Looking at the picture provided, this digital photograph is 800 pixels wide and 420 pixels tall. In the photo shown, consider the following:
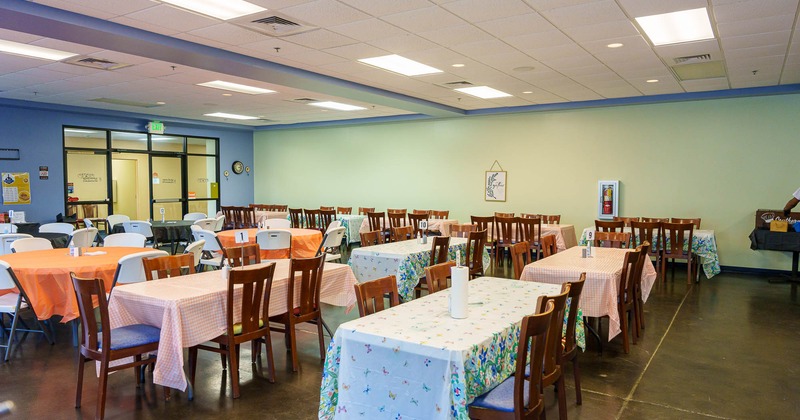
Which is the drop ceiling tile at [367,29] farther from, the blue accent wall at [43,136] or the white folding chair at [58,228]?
the blue accent wall at [43,136]

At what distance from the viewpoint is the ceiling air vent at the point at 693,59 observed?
6149 mm

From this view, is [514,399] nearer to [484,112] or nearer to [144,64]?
[144,64]

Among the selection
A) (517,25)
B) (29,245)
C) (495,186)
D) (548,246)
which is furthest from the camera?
(495,186)

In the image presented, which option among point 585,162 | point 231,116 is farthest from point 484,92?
point 231,116

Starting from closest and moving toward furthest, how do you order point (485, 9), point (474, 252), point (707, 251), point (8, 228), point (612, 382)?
1. point (612, 382)
2. point (485, 9)
3. point (474, 252)
4. point (8, 228)
5. point (707, 251)

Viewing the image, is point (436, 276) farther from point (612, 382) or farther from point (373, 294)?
point (612, 382)

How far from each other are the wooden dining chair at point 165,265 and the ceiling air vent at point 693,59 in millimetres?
5475

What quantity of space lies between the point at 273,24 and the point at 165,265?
7.55 ft

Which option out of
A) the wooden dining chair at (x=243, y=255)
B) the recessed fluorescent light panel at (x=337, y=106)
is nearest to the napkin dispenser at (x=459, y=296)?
the wooden dining chair at (x=243, y=255)

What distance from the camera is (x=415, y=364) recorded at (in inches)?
90.6

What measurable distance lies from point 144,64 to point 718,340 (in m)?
6.50

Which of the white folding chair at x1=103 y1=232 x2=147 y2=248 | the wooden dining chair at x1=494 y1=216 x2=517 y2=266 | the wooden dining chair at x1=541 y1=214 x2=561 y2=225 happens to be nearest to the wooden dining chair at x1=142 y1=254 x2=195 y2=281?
the white folding chair at x1=103 y1=232 x2=147 y2=248

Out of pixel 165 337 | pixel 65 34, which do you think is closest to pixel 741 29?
pixel 165 337

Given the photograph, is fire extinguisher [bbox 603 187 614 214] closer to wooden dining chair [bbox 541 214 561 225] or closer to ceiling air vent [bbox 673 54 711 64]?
wooden dining chair [bbox 541 214 561 225]
